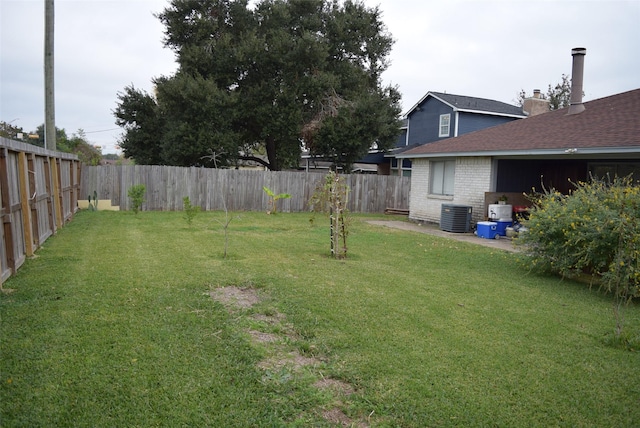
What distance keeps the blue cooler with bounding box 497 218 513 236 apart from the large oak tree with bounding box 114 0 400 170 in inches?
430

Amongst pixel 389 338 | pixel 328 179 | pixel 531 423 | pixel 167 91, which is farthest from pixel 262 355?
pixel 167 91

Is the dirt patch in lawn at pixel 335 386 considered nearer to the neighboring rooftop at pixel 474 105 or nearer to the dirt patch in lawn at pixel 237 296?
the dirt patch in lawn at pixel 237 296

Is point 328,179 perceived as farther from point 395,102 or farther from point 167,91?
point 395,102

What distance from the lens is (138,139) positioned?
83.0 ft

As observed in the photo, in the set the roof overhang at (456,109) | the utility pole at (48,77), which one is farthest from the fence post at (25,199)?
the roof overhang at (456,109)

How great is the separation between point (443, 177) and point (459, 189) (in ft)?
3.83

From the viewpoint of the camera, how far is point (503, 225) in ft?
44.7

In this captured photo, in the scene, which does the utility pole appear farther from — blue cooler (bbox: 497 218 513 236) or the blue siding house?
the blue siding house

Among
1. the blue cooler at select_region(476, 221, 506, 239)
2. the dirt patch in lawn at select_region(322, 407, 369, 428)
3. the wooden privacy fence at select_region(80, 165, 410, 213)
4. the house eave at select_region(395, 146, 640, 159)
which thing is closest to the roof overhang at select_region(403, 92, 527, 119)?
the wooden privacy fence at select_region(80, 165, 410, 213)

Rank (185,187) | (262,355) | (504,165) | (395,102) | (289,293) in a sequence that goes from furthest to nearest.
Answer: (395,102), (185,187), (504,165), (289,293), (262,355)

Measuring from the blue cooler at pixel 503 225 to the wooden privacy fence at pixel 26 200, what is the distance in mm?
11623

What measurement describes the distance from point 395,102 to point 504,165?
46.1 feet

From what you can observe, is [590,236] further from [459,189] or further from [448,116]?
[448,116]

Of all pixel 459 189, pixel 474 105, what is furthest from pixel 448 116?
pixel 459 189
